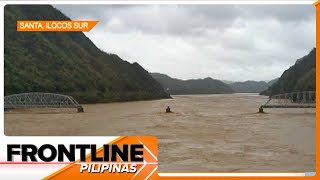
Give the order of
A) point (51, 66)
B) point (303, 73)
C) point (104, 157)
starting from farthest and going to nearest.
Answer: point (51, 66) → point (303, 73) → point (104, 157)

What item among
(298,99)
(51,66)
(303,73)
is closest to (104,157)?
(303,73)

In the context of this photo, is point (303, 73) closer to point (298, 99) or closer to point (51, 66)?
point (298, 99)

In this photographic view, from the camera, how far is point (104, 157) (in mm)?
2891

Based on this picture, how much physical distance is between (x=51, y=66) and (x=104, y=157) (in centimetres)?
401

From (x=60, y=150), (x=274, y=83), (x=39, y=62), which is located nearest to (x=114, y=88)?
(x=39, y=62)

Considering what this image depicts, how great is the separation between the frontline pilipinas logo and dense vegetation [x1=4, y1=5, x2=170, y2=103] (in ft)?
2.56

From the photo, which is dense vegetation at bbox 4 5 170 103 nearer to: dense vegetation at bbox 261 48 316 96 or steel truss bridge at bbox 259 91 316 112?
dense vegetation at bbox 261 48 316 96

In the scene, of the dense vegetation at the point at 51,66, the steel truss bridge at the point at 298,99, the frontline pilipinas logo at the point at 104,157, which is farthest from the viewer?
the dense vegetation at the point at 51,66

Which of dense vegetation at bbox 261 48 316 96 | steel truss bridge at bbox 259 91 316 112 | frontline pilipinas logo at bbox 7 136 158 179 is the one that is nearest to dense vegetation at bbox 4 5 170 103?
frontline pilipinas logo at bbox 7 136 158 179

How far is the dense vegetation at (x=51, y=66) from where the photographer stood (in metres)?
3.49

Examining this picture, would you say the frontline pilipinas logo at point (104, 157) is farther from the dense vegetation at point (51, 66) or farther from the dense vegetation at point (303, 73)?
the dense vegetation at point (303, 73)

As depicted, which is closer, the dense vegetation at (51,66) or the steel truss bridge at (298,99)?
the steel truss bridge at (298,99)

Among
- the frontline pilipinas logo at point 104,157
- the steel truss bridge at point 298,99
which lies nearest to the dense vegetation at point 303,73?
the steel truss bridge at point 298,99

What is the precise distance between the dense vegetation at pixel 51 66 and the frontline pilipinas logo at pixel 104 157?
780 mm
